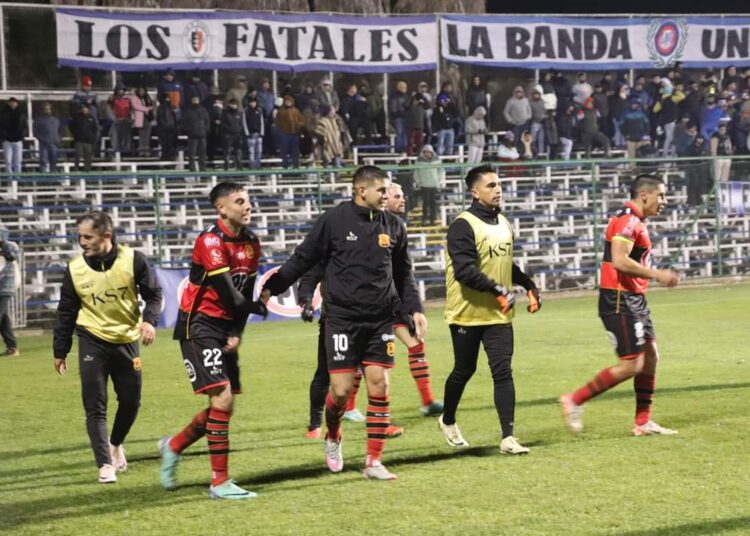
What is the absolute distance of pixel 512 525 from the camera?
290 inches

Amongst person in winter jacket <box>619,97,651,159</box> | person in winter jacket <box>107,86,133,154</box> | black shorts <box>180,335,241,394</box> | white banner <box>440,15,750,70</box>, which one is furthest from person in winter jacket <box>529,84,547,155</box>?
black shorts <box>180,335,241,394</box>

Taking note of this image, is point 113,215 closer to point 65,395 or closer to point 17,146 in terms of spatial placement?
point 17,146

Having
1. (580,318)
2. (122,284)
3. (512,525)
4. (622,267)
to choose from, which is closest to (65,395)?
(122,284)

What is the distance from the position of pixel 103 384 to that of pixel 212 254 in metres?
1.46

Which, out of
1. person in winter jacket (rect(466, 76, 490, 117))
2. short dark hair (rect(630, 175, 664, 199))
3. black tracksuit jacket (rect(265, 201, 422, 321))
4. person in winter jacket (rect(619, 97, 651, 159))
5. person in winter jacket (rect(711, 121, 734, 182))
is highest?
person in winter jacket (rect(466, 76, 490, 117))

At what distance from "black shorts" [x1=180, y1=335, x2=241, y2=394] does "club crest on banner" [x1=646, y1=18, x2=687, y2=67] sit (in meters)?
25.7

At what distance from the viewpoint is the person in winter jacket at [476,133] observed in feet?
101

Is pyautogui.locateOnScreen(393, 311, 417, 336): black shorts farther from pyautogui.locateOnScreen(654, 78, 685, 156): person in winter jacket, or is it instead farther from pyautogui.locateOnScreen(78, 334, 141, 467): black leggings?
pyautogui.locateOnScreen(654, 78, 685, 156): person in winter jacket

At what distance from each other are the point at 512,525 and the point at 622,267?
3.03 metres

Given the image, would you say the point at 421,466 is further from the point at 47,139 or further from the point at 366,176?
the point at 47,139

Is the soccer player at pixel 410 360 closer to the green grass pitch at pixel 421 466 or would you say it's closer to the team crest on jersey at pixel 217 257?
the green grass pitch at pixel 421 466

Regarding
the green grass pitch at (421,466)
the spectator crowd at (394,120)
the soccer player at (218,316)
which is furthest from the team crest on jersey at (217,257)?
the spectator crowd at (394,120)

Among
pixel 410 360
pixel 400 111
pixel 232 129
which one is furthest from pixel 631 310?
pixel 400 111

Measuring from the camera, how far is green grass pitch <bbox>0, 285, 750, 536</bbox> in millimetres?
7605
